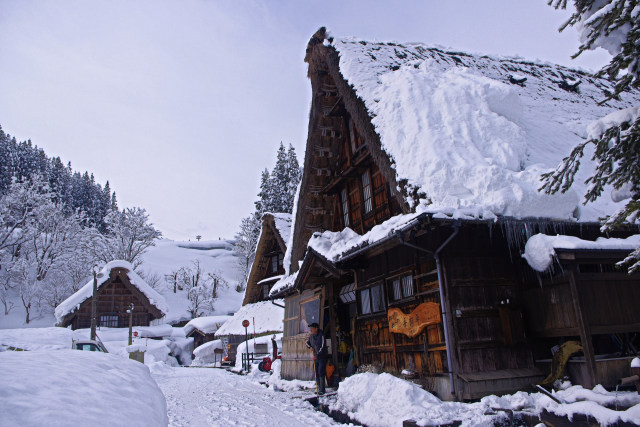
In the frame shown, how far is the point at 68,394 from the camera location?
2332mm

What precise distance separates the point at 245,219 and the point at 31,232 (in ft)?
77.4

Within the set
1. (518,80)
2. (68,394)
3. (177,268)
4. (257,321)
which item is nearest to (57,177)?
(177,268)

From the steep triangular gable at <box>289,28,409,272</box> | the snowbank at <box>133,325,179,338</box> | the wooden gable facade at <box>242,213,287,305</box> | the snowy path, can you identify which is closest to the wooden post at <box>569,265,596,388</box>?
the snowy path

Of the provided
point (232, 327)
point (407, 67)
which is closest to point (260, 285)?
point (232, 327)

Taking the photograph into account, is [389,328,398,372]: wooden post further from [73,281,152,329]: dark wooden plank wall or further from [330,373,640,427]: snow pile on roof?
[73,281,152,329]: dark wooden plank wall

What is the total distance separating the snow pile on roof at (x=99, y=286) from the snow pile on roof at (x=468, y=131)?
25.3 metres

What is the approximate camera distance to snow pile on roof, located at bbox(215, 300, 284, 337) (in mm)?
29016

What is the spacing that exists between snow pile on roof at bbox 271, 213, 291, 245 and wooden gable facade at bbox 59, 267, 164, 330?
49.2ft

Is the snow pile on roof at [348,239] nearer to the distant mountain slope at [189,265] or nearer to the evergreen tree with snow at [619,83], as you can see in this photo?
the evergreen tree with snow at [619,83]

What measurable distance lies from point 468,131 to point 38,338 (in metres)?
22.6

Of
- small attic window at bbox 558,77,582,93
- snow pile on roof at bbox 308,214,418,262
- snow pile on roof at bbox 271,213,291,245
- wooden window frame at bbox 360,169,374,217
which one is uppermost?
small attic window at bbox 558,77,582,93

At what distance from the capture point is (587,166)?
33.6 feet

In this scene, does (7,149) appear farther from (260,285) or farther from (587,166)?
(587,166)

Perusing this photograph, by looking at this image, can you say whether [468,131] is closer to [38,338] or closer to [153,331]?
[38,338]
